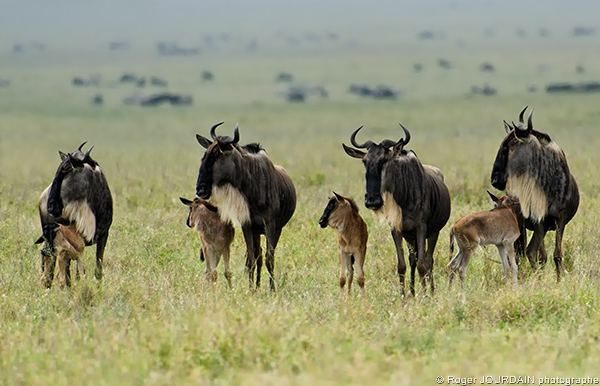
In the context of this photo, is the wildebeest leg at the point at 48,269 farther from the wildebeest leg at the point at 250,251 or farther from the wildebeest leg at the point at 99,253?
the wildebeest leg at the point at 250,251

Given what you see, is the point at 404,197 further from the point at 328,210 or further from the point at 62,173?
the point at 62,173

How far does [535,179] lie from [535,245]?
66 centimetres

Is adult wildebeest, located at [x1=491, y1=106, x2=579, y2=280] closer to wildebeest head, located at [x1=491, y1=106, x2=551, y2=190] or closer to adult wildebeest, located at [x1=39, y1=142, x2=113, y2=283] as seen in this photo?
wildebeest head, located at [x1=491, y1=106, x2=551, y2=190]

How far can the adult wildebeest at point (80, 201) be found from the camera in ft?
34.1

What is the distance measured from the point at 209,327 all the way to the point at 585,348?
249cm

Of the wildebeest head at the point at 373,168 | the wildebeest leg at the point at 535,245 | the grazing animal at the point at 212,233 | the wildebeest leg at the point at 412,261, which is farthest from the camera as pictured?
the wildebeest leg at the point at 535,245

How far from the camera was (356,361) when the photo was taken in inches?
276

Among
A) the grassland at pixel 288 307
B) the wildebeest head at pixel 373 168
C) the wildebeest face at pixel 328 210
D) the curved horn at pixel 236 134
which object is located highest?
the curved horn at pixel 236 134

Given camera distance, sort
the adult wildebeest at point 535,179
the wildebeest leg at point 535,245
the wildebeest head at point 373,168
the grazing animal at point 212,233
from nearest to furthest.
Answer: the wildebeest head at point 373,168 → the grazing animal at point 212,233 → the adult wildebeest at point 535,179 → the wildebeest leg at point 535,245

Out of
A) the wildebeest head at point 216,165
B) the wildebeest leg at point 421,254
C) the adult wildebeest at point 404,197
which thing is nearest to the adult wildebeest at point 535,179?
the adult wildebeest at point 404,197

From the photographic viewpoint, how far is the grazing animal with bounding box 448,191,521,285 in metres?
10.1

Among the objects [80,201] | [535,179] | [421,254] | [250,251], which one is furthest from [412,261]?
[80,201]

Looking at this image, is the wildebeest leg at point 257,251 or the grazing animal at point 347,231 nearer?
the grazing animal at point 347,231

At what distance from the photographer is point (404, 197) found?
399 inches
